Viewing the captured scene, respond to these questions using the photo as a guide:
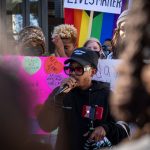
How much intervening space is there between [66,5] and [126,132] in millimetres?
2917

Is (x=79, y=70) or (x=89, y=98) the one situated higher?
(x=79, y=70)

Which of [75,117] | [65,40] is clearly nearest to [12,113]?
[75,117]

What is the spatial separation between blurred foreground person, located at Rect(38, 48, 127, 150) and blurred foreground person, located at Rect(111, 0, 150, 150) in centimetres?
191

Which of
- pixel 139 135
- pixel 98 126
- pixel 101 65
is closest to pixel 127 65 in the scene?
pixel 139 135

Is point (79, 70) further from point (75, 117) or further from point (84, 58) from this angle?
point (75, 117)

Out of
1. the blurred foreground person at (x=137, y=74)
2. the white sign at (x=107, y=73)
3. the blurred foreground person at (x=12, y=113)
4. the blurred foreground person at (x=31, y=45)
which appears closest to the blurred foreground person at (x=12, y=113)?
the blurred foreground person at (x=12, y=113)

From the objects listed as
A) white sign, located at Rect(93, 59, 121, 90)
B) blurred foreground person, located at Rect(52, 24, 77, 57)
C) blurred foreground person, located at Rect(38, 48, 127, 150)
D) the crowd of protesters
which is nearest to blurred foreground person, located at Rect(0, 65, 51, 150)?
the crowd of protesters

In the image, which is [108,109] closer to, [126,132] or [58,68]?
[126,132]

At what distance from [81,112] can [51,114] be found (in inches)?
8.4

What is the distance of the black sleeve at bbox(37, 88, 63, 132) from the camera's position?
10.6 feet

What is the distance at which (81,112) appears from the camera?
3.18 metres

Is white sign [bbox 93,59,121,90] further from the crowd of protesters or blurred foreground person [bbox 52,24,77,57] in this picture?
blurred foreground person [bbox 52,24,77,57]

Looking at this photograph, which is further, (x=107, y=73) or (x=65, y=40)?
(x=65, y=40)

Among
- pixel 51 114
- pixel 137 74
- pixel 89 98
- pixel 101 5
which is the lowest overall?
pixel 51 114
